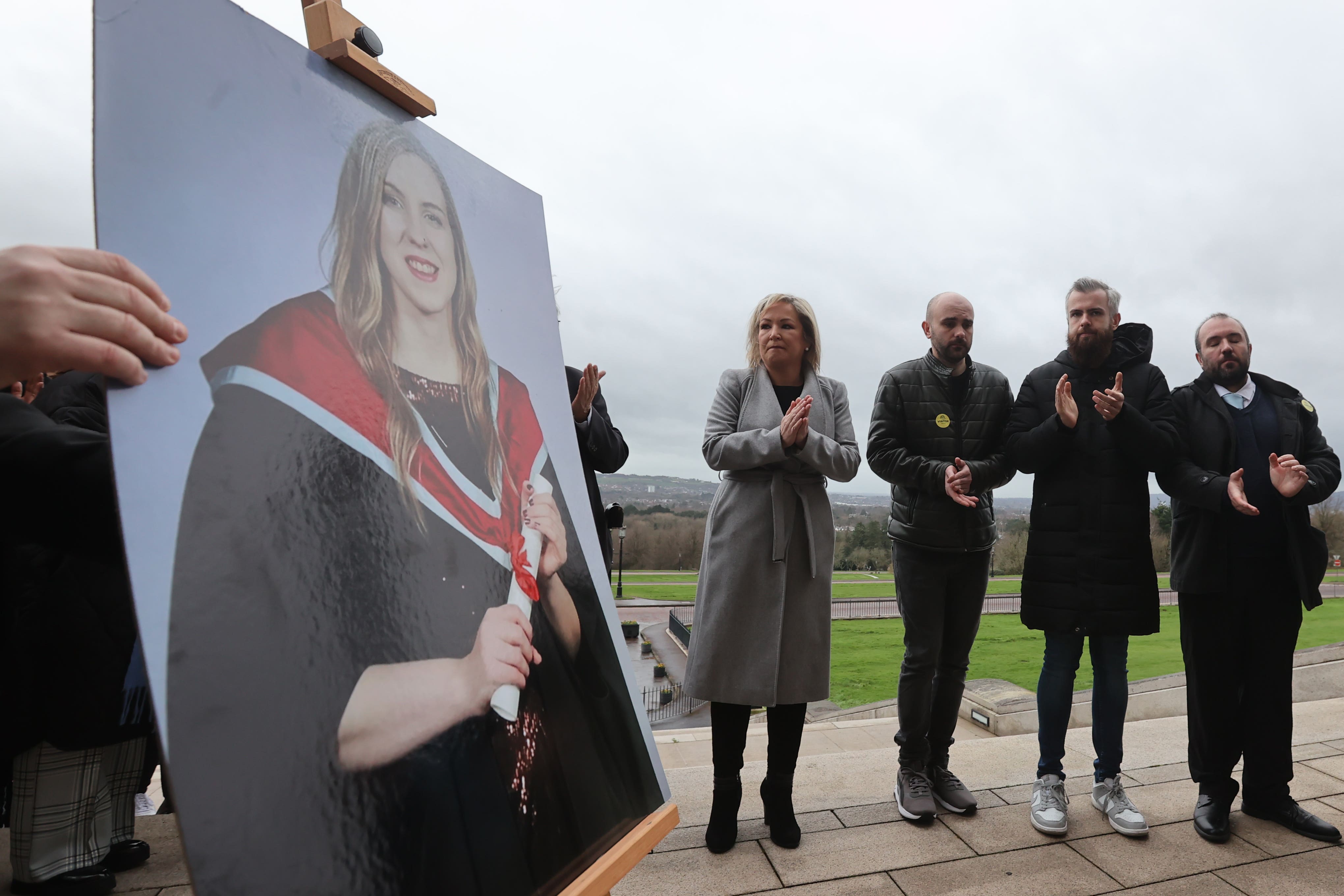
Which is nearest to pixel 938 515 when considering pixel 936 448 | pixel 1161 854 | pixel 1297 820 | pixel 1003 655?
pixel 936 448

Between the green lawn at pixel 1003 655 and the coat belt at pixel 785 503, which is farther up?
the coat belt at pixel 785 503

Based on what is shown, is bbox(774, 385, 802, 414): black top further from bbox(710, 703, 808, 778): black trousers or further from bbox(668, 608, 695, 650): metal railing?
bbox(668, 608, 695, 650): metal railing

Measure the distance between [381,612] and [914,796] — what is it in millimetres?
2543

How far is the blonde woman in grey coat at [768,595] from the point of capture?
2.45m

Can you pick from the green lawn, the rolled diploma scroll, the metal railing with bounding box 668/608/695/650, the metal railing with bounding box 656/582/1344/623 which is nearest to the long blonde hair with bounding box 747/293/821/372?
the rolled diploma scroll

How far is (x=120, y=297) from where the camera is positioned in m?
0.71

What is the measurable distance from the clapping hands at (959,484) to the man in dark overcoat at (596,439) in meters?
1.25

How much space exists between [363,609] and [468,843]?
342mm

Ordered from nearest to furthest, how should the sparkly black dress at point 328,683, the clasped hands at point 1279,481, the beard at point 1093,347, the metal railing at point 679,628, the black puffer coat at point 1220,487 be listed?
the sparkly black dress at point 328,683 → the clasped hands at point 1279,481 → the black puffer coat at point 1220,487 → the beard at point 1093,347 → the metal railing at point 679,628

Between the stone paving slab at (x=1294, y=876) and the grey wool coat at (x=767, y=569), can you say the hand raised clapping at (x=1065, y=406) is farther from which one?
the stone paving slab at (x=1294, y=876)

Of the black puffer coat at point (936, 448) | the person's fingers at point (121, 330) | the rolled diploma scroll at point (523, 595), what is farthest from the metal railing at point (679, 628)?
the person's fingers at point (121, 330)

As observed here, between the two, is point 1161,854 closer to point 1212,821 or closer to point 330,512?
point 1212,821

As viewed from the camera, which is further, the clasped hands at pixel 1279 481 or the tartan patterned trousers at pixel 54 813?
the clasped hands at pixel 1279 481

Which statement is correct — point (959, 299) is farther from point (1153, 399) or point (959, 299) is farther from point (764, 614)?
point (764, 614)
